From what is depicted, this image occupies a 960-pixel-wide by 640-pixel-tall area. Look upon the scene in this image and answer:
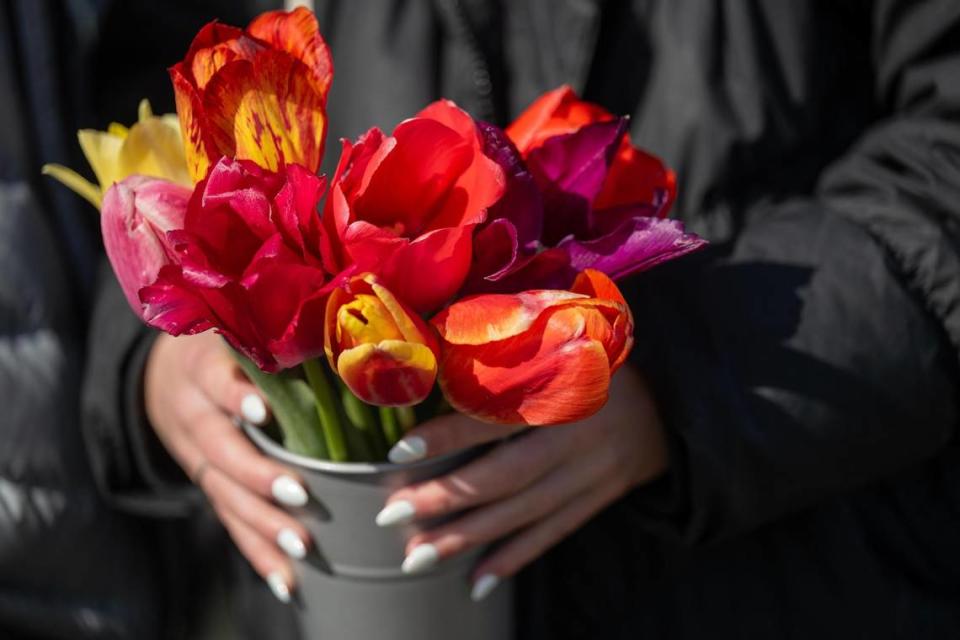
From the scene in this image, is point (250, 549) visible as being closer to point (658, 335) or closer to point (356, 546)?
point (356, 546)

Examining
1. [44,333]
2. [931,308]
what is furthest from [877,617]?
[44,333]

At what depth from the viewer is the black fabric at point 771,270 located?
1.72 feet

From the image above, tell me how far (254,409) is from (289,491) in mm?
41

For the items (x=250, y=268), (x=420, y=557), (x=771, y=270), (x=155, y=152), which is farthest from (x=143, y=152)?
(x=771, y=270)

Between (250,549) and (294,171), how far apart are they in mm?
272

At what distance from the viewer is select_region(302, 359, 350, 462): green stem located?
1.21 ft

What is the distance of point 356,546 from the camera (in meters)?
0.43

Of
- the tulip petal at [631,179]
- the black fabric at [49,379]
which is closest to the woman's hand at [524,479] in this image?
the tulip petal at [631,179]

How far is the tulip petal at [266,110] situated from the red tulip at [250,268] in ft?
0.06

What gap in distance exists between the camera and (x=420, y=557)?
1.41 ft

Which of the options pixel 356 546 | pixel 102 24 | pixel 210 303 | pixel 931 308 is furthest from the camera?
pixel 102 24

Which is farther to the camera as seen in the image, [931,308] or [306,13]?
[931,308]

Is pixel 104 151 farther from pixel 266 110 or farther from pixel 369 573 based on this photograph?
pixel 369 573

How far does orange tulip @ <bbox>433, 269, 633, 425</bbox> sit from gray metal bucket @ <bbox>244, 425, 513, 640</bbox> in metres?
0.09
